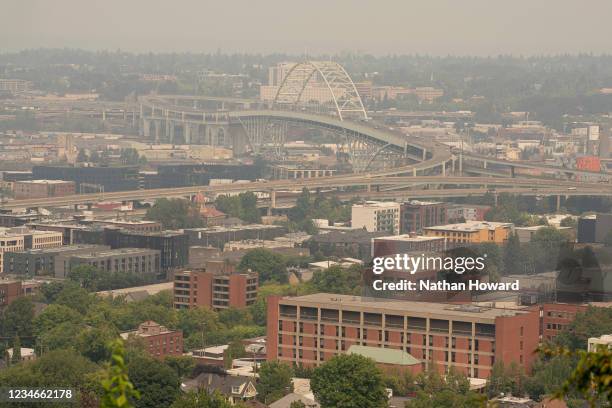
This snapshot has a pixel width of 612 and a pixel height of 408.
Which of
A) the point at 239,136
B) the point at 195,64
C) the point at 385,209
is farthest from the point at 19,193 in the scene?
the point at 195,64

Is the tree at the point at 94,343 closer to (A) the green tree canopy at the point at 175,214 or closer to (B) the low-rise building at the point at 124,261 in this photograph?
(B) the low-rise building at the point at 124,261

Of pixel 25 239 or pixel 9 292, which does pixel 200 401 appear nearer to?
pixel 9 292

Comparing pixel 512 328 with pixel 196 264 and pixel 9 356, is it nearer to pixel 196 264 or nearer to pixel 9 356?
pixel 9 356

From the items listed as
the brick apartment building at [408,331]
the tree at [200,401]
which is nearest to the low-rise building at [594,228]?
the brick apartment building at [408,331]

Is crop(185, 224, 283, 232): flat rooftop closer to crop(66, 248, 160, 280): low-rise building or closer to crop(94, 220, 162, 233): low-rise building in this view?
crop(94, 220, 162, 233): low-rise building

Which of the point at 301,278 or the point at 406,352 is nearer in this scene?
the point at 406,352

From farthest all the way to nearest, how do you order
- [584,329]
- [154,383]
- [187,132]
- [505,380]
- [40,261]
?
[187,132], [40,261], [584,329], [505,380], [154,383]

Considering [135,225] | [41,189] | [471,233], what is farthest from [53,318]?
[41,189]
